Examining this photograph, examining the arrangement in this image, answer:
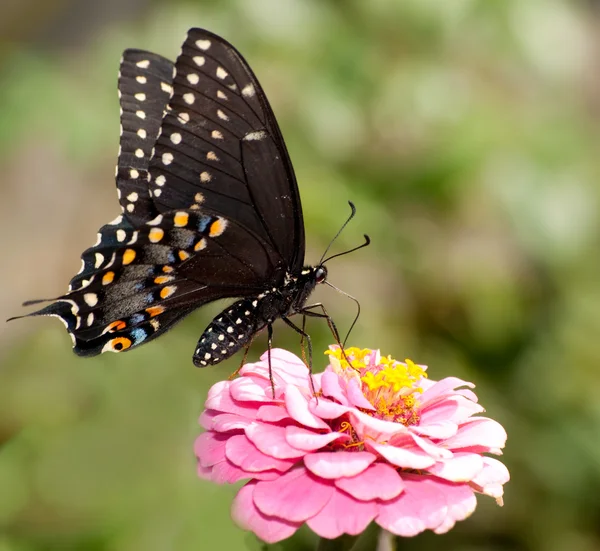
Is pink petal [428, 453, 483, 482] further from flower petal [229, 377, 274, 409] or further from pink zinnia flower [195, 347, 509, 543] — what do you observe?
flower petal [229, 377, 274, 409]

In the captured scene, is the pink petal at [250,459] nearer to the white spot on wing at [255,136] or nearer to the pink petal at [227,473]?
the pink petal at [227,473]

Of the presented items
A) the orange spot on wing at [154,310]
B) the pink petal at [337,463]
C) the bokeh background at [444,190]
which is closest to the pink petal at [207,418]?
the pink petal at [337,463]

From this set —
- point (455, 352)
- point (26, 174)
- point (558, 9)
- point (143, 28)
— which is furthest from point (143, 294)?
point (26, 174)

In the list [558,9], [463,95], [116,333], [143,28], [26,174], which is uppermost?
[558,9]

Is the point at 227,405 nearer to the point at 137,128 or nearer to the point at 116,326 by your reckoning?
the point at 116,326

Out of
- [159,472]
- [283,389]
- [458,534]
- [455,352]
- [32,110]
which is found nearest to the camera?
[283,389]

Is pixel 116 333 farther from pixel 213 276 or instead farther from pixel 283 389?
pixel 283 389
